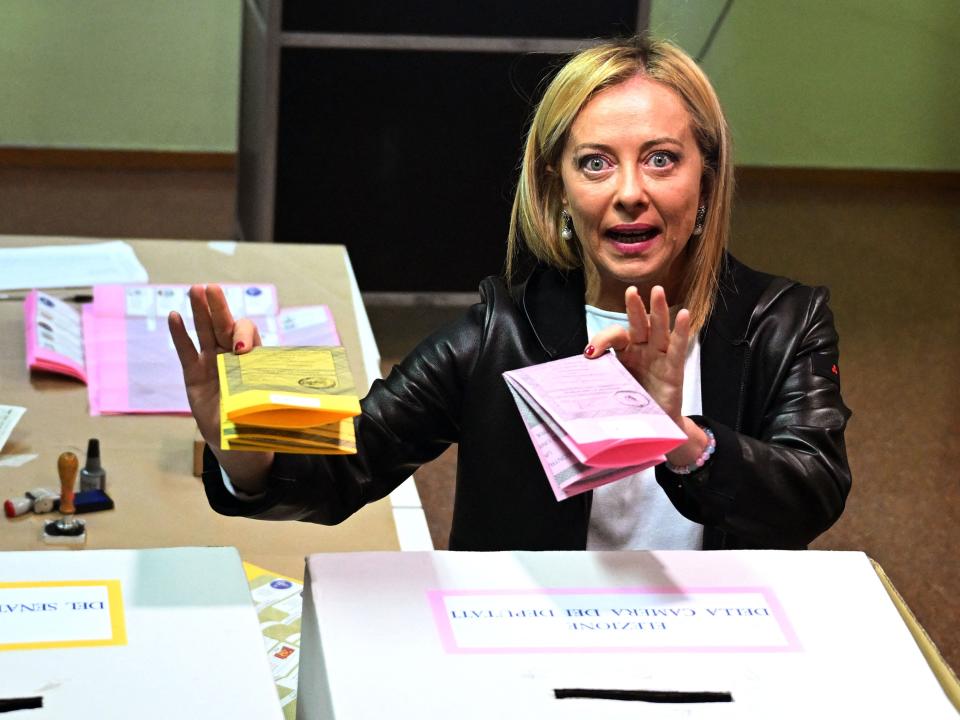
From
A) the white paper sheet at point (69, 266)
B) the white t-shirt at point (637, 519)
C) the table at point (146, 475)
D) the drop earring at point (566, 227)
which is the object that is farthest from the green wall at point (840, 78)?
the white t-shirt at point (637, 519)

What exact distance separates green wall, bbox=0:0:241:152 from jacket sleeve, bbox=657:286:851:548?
3948 millimetres

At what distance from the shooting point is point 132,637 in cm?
83

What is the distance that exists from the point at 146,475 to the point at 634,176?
76 cm

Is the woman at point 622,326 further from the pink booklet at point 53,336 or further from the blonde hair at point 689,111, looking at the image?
the pink booklet at point 53,336

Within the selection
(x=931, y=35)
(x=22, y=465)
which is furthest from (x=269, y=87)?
(x=22, y=465)

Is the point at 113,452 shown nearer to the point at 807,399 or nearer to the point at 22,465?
the point at 22,465

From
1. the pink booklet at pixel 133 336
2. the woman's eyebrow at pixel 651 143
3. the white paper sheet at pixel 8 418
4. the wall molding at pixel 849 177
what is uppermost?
the woman's eyebrow at pixel 651 143

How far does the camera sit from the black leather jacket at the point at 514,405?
1.49m

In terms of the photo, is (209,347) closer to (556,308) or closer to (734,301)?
(556,308)

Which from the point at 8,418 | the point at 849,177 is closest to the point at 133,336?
the point at 8,418

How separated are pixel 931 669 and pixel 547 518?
26.9 inches

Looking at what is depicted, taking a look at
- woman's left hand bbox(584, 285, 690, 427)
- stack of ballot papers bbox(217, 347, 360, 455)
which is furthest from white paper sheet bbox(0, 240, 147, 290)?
stack of ballot papers bbox(217, 347, 360, 455)

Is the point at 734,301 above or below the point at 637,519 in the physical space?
above

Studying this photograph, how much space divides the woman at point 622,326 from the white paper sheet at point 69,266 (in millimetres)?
1033
